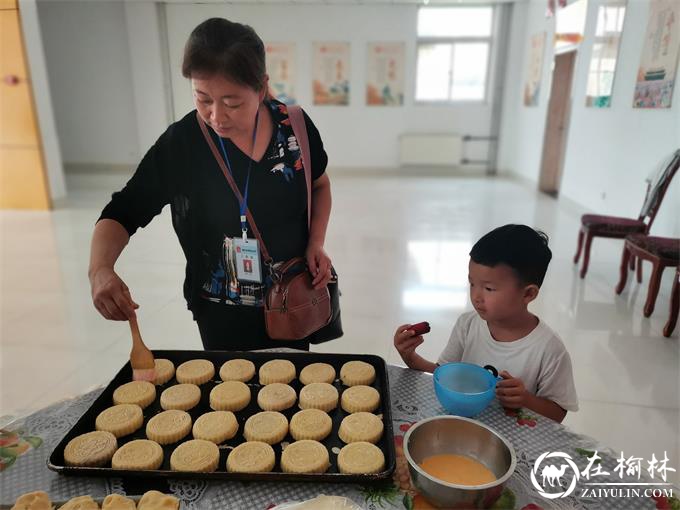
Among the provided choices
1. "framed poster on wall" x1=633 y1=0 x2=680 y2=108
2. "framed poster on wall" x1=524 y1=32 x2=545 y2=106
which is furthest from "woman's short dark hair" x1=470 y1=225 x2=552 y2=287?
"framed poster on wall" x1=524 y1=32 x2=545 y2=106

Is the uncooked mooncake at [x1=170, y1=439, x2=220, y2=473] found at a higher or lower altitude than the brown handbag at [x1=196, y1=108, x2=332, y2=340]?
lower

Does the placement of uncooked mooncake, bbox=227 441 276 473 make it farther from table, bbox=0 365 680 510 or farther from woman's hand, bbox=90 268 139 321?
woman's hand, bbox=90 268 139 321

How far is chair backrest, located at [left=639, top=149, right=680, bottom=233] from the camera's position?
315 cm

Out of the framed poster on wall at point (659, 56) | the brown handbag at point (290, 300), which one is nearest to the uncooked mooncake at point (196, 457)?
the brown handbag at point (290, 300)

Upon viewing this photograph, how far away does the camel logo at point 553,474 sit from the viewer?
0.75 m

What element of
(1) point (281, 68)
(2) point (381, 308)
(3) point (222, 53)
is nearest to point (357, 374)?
(3) point (222, 53)

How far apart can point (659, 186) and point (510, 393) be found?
118 inches

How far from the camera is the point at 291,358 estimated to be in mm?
1110

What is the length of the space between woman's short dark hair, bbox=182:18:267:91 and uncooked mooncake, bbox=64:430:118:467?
0.72m

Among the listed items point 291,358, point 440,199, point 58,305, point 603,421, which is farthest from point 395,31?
point 291,358

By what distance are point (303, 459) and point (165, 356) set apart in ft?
1.57

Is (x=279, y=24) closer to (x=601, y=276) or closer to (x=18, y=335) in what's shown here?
(x=18, y=335)

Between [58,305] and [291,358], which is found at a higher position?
[291,358]

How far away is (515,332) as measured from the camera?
44.7 inches
